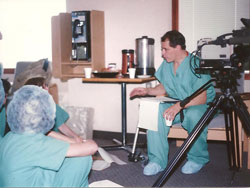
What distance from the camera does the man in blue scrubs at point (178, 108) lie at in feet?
6.93

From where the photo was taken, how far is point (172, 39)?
→ 231 centimetres

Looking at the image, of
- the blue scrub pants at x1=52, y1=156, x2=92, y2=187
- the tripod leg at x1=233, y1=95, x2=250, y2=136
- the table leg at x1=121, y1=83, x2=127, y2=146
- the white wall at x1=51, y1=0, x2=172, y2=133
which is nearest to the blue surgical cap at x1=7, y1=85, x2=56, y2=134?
the blue scrub pants at x1=52, y1=156, x2=92, y2=187

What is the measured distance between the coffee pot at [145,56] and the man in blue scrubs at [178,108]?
372 mm

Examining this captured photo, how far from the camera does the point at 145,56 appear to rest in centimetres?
287

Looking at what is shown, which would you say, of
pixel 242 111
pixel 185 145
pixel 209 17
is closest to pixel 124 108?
pixel 209 17

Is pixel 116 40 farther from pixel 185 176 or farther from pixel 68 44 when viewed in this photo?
pixel 185 176

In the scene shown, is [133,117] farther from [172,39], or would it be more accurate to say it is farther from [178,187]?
[178,187]

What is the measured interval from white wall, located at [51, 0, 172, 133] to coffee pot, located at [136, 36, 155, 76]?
0.09 meters

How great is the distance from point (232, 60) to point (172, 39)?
0.83m

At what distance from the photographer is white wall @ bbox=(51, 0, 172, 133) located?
2.92 m

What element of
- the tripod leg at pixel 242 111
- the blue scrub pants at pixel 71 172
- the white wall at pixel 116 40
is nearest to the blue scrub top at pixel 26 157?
the blue scrub pants at pixel 71 172

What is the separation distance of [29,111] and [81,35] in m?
1.99

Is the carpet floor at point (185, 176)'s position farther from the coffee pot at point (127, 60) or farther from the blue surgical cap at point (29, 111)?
the blue surgical cap at point (29, 111)

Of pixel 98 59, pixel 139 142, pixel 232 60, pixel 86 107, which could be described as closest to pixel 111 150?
pixel 139 142
